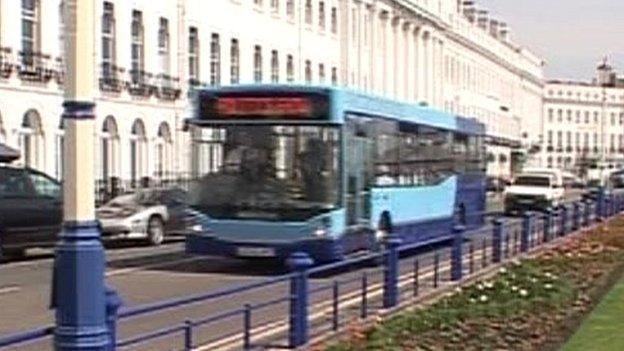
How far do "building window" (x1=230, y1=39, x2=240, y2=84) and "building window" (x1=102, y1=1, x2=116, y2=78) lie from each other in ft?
44.4

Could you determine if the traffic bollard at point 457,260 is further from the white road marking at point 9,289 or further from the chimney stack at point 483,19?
the chimney stack at point 483,19

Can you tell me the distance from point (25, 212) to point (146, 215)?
752cm

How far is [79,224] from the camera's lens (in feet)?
28.1

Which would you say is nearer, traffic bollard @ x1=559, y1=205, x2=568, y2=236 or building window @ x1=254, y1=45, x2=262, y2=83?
traffic bollard @ x1=559, y1=205, x2=568, y2=236

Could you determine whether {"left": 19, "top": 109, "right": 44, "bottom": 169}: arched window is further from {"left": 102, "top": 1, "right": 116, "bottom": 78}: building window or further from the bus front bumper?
the bus front bumper

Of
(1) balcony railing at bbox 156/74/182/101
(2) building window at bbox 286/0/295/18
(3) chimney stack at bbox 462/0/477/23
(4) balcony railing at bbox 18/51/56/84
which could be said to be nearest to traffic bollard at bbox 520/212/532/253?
(4) balcony railing at bbox 18/51/56/84

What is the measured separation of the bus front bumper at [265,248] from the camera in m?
23.6

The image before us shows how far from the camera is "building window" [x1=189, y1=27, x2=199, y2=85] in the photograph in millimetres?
58750

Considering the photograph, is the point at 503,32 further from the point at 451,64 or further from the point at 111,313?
the point at 111,313

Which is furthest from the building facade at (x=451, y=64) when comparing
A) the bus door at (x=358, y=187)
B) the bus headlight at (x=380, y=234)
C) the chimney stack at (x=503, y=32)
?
the bus door at (x=358, y=187)

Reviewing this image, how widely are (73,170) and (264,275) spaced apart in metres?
15.8

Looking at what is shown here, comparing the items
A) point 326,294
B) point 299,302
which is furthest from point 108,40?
point 299,302

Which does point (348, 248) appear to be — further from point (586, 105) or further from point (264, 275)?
point (586, 105)

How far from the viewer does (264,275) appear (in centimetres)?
2420
